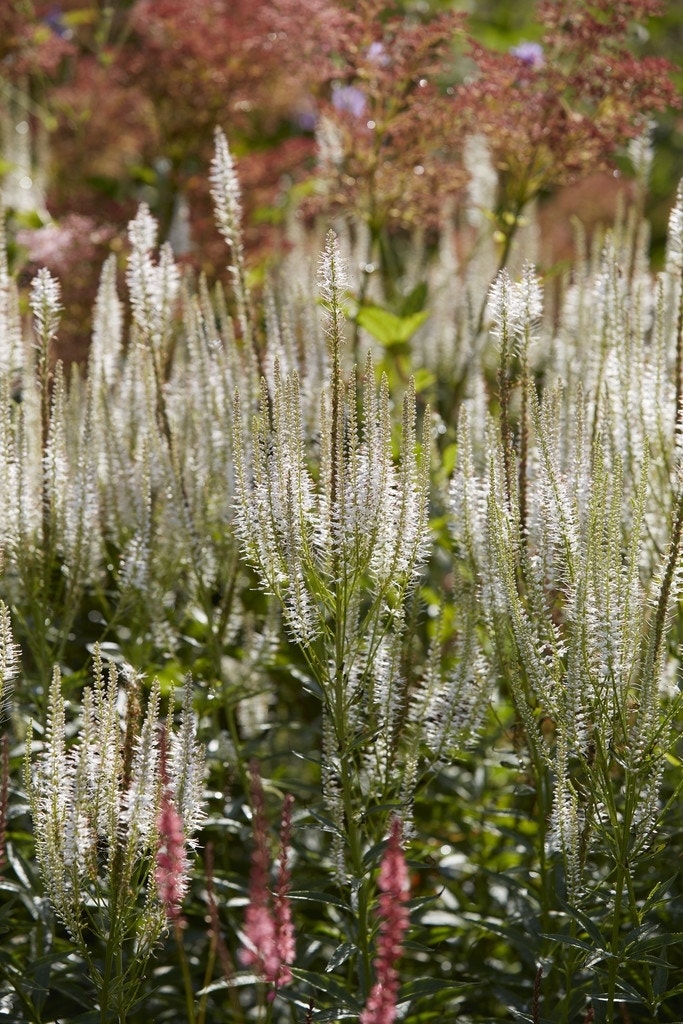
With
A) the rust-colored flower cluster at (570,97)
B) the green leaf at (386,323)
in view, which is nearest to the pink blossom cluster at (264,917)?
the green leaf at (386,323)

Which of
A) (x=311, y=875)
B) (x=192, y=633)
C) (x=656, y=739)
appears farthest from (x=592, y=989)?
(x=192, y=633)

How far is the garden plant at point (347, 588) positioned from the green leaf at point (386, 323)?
13 millimetres

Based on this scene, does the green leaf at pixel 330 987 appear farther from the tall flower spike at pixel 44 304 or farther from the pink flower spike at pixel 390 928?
the tall flower spike at pixel 44 304

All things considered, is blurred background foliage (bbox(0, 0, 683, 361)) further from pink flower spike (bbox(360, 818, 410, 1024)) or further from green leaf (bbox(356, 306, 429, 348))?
pink flower spike (bbox(360, 818, 410, 1024))

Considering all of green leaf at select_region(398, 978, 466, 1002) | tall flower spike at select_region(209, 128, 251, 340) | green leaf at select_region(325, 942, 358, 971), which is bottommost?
green leaf at select_region(398, 978, 466, 1002)

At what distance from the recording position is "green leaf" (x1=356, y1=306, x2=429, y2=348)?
11.9 feet

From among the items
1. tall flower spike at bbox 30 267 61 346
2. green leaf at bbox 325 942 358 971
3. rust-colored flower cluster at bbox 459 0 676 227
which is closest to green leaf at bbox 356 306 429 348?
rust-colored flower cluster at bbox 459 0 676 227

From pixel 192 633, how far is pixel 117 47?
3467 millimetres

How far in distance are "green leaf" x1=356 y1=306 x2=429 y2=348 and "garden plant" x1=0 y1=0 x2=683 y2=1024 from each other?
13 mm

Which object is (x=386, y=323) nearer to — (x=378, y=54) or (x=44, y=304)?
(x=378, y=54)

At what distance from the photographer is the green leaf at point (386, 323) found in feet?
11.9

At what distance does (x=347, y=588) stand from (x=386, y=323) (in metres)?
1.68

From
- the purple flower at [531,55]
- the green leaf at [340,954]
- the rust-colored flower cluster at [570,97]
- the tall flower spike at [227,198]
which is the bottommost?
the green leaf at [340,954]

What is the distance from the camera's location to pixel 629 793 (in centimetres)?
206
